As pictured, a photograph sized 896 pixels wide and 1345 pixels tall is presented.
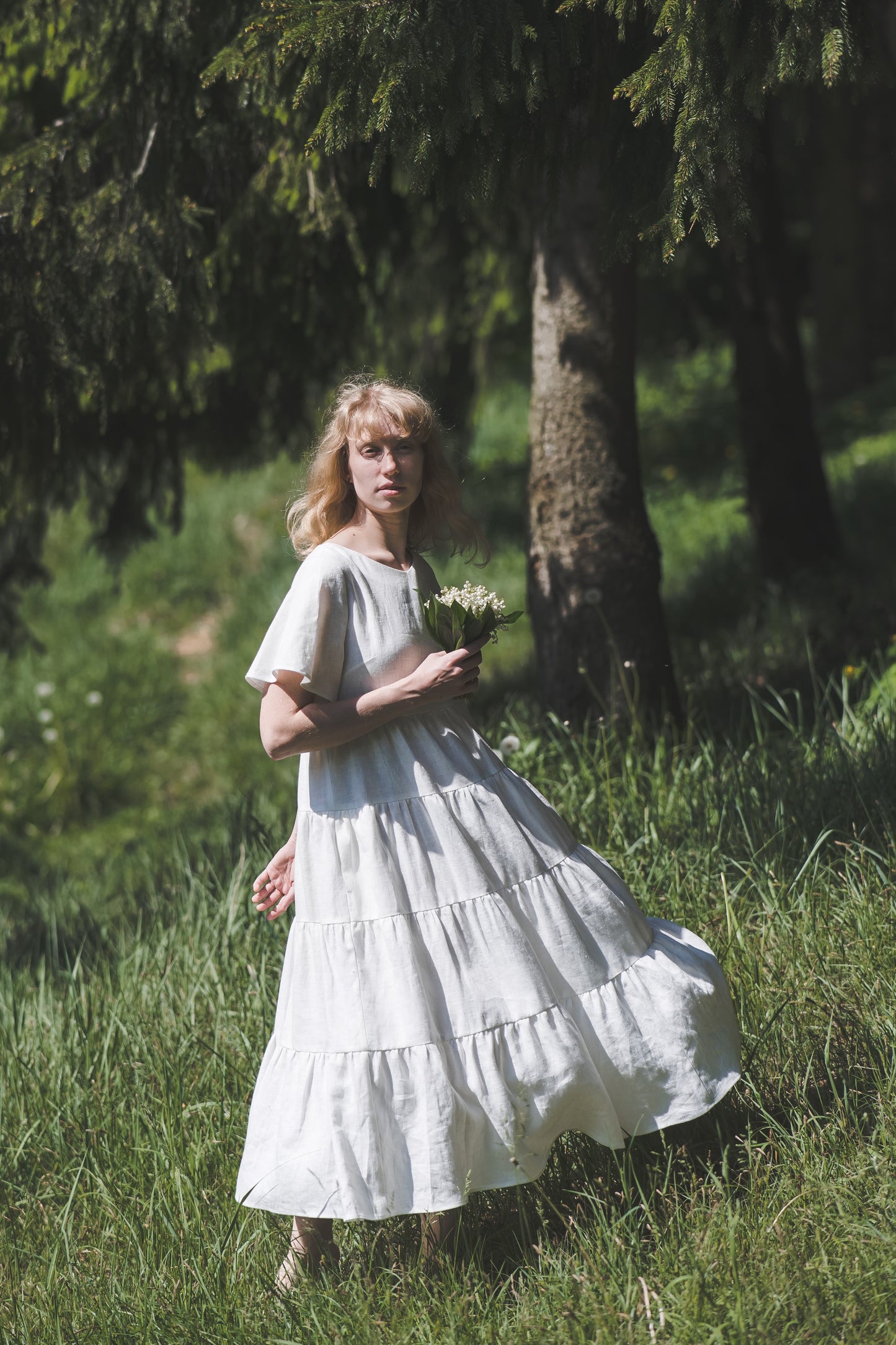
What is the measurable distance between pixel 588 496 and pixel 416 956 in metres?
2.43

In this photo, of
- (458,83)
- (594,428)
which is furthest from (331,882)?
(594,428)

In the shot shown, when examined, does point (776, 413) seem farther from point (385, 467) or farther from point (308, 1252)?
point (308, 1252)

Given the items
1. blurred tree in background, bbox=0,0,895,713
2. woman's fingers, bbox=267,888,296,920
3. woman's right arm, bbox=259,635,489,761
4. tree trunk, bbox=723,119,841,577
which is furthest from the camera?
tree trunk, bbox=723,119,841,577

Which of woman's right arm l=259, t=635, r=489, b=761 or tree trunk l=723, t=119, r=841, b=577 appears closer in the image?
woman's right arm l=259, t=635, r=489, b=761

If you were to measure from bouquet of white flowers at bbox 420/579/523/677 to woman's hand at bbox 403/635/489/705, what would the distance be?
21mm

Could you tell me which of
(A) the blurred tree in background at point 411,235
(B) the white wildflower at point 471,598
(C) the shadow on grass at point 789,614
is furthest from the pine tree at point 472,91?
(C) the shadow on grass at point 789,614

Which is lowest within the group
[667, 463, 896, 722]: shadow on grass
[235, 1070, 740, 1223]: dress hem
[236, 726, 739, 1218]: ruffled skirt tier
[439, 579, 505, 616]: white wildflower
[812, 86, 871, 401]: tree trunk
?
[235, 1070, 740, 1223]: dress hem

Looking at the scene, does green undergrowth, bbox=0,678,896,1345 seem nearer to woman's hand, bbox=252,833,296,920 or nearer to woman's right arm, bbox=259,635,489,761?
A: woman's hand, bbox=252,833,296,920

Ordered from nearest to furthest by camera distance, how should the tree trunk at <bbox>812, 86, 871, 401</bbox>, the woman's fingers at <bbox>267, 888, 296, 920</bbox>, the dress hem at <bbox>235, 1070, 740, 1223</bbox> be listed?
the dress hem at <bbox>235, 1070, 740, 1223</bbox>
the woman's fingers at <bbox>267, 888, 296, 920</bbox>
the tree trunk at <bbox>812, 86, 871, 401</bbox>

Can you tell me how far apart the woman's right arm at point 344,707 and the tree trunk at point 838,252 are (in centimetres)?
933

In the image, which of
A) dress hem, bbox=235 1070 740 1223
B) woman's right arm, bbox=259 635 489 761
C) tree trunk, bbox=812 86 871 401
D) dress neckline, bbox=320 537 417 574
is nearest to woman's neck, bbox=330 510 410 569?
dress neckline, bbox=320 537 417 574

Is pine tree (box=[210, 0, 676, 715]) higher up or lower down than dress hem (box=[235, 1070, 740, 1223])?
higher up

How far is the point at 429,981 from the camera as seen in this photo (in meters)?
2.20

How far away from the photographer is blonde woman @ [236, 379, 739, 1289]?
7.08 ft
